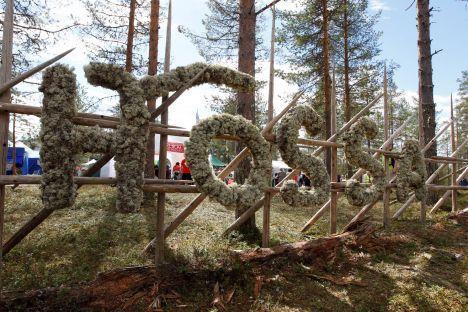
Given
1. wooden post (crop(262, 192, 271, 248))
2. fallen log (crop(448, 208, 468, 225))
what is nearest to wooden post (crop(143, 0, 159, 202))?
wooden post (crop(262, 192, 271, 248))

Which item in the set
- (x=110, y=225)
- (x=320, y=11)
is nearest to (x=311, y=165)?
(x=110, y=225)

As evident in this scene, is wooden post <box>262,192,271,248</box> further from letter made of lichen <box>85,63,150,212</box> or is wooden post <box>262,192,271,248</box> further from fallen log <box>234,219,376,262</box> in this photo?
letter made of lichen <box>85,63,150,212</box>

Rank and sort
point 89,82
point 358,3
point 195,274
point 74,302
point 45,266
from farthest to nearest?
1. point 358,3
2. point 45,266
3. point 195,274
4. point 89,82
5. point 74,302

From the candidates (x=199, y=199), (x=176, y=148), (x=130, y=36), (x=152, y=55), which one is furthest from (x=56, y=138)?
(x=176, y=148)

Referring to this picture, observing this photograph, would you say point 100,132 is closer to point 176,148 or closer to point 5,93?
point 5,93

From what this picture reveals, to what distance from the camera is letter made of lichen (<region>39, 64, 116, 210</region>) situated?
3621mm

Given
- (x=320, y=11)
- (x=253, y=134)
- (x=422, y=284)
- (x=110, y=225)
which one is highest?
(x=320, y=11)

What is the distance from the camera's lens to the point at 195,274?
14.3ft

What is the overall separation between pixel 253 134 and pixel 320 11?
10444 mm

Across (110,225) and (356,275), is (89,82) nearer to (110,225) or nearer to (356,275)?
(110,225)

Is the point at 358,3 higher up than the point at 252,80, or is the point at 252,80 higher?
the point at 358,3

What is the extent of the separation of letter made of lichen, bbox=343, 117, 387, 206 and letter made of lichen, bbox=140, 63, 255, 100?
2185 mm

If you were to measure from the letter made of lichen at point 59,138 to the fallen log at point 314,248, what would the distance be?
7.85 feet

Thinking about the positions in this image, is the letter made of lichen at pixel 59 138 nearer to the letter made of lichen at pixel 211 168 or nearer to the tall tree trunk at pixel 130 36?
the letter made of lichen at pixel 211 168
